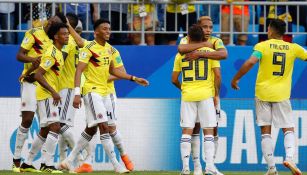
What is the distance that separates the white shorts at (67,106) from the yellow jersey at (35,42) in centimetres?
78

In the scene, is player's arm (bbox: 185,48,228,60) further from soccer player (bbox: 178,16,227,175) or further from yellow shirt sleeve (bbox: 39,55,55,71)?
yellow shirt sleeve (bbox: 39,55,55,71)

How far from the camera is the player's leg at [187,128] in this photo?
59.0 ft

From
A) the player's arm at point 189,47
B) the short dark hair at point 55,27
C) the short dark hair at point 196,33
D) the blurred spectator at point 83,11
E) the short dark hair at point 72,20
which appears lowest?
the player's arm at point 189,47

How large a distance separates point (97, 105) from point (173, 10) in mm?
4566

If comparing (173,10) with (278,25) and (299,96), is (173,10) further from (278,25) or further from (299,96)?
(278,25)

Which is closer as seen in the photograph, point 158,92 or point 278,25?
point 278,25

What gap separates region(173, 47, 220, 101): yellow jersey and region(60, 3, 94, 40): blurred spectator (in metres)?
5.11

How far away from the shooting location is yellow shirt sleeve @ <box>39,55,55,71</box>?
19.1m

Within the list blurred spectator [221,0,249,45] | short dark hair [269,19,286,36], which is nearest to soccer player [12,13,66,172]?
short dark hair [269,19,286,36]

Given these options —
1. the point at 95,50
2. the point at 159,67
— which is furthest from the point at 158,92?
the point at 95,50

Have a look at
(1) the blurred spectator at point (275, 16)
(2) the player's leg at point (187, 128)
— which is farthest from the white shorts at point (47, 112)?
(1) the blurred spectator at point (275, 16)

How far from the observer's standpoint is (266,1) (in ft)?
76.2

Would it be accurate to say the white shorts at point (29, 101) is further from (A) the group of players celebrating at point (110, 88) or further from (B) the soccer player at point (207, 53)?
(B) the soccer player at point (207, 53)

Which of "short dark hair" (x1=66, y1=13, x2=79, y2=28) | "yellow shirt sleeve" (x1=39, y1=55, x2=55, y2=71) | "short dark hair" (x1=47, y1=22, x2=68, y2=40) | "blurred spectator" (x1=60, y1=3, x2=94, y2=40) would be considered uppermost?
"blurred spectator" (x1=60, y1=3, x2=94, y2=40)
